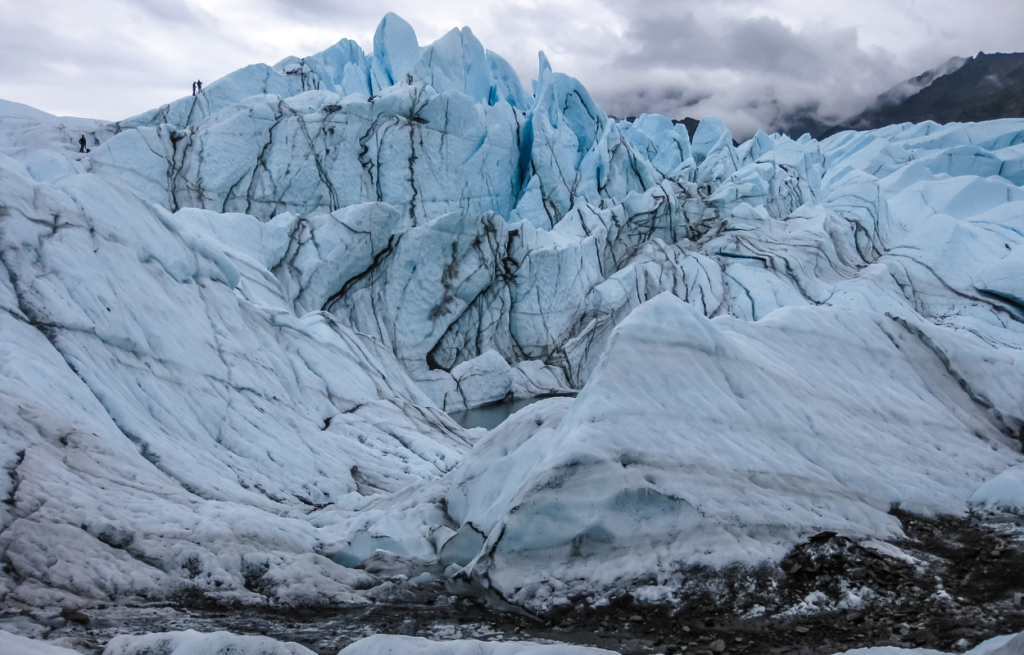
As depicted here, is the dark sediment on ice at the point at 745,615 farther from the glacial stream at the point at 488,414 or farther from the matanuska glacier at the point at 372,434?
the glacial stream at the point at 488,414

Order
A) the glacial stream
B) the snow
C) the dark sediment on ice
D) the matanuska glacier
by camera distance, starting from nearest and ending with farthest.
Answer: the snow, the dark sediment on ice, the matanuska glacier, the glacial stream

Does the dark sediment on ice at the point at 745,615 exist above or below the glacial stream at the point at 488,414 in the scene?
below

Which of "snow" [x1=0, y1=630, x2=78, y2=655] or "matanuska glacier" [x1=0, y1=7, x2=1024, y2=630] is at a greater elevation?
"matanuska glacier" [x1=0, y1=7, x2=1024, y2=630]


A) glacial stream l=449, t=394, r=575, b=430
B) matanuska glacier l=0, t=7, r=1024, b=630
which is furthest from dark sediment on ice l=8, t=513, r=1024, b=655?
glacial stream l=449, t=394, r=575, b=430

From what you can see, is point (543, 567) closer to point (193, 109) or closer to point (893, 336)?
point (893, 336)

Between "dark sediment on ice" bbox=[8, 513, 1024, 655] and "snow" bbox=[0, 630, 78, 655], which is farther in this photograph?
"dark sediment on ice" bbox=[8, 513, 1024, 655]

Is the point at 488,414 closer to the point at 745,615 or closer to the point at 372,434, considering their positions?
the point at 372,434

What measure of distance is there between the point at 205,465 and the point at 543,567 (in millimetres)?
3315

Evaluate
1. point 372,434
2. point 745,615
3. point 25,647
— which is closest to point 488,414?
point 372,434

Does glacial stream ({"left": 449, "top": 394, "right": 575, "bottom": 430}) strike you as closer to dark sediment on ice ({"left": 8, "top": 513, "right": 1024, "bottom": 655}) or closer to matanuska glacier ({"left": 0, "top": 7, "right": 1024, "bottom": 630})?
matanuska glacier ({"left": 0, "top": 7, "right": 1024, "bottom": 630})

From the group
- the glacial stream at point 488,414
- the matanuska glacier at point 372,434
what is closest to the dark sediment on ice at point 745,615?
the matanuska glacier at point 372,434

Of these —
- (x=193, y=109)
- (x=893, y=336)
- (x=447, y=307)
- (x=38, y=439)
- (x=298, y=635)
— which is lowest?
(x=298, y=635)

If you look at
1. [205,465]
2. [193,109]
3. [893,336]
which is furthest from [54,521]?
[193,109]

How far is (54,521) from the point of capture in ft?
12.2
